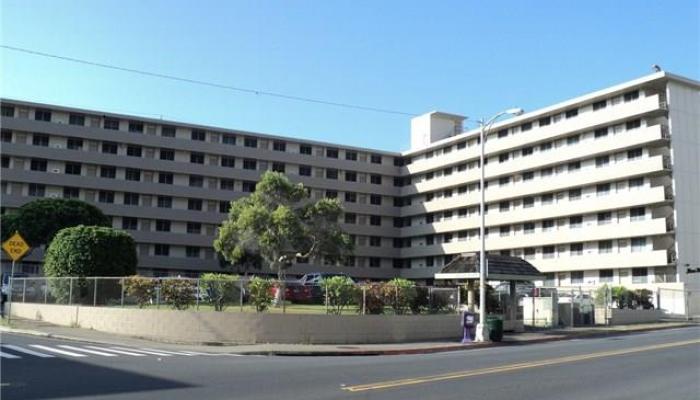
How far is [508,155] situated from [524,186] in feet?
15.9

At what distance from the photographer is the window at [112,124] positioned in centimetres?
7469

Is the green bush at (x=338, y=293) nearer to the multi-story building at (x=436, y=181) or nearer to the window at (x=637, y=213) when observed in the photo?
the multi-story building at (x=436, y=181)

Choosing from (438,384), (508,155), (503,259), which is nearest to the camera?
(438,384)

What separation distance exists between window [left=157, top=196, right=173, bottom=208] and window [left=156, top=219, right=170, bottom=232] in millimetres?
1705

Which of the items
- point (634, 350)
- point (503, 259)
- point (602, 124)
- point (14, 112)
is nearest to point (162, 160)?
point (14, 112)

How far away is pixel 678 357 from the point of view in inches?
747

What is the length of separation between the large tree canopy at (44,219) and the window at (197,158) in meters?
23.9

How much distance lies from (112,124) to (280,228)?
116ft

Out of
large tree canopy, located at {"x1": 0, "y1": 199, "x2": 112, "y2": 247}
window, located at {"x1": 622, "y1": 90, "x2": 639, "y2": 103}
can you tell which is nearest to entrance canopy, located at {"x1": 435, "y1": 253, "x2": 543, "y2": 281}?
large tree canopy, located at {"x1": 0, "y1": 199, "x2": 112, "y2": 247}

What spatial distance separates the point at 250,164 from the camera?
81125mm

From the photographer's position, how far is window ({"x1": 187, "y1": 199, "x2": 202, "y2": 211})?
77.9 meters

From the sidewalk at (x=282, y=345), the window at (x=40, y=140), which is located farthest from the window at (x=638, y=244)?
the window at (x=40, y=140)

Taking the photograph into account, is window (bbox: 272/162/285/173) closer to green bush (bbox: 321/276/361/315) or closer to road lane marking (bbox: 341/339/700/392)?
green bush (bbox: 321/276/361/315)

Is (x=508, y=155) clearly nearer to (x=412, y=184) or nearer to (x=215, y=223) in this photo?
(x=412, y=184)
